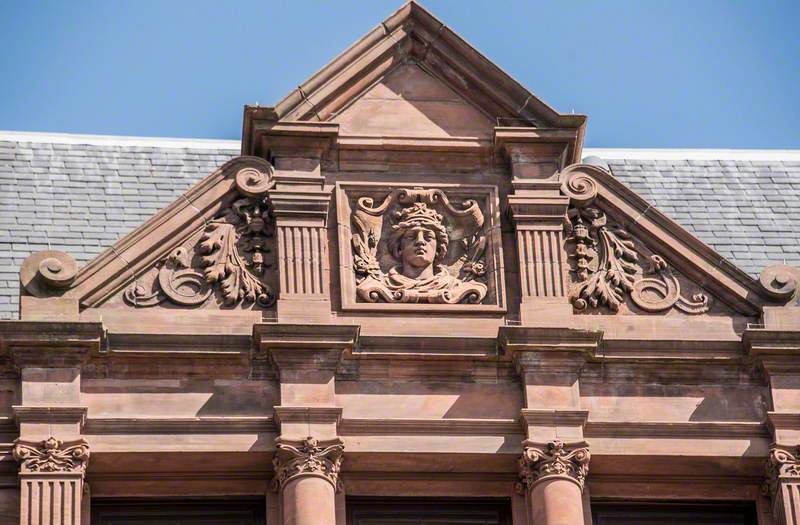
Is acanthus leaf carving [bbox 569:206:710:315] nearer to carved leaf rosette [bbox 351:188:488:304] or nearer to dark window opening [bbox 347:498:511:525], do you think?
carved leaf rosette [bbox 351:188:488:304]

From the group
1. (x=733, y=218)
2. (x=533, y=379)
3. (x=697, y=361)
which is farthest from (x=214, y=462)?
(x=733, y=218)


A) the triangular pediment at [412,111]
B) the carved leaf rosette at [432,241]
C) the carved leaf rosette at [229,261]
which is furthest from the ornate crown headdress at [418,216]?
the carved leaf rosette at [229,261]

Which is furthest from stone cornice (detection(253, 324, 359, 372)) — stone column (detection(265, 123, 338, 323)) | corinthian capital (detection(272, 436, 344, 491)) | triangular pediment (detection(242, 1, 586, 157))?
triangular pediment (detection(242, 1, 586, 157))

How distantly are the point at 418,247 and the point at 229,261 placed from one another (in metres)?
2.34

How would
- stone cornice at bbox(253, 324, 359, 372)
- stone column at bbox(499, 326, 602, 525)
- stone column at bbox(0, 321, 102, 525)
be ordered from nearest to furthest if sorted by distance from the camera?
1. stone column at bbox(0, 321, 102, 525)
2. stone column at bbox(499, 326, 602, 525)
3. stone cornice at bbox(253, 324, 359, 372)

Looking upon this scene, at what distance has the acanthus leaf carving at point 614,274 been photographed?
34625 millimetres

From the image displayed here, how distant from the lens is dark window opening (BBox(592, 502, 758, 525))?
111 ft

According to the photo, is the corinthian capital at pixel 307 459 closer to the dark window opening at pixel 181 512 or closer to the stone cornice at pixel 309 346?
the dark window opening at pixel 181 512

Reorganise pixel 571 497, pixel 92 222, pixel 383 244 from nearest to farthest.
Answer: pixel 571 497
pixel 383 244
pixel 92 222

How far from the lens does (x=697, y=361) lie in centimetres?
3412

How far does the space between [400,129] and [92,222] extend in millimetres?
5032

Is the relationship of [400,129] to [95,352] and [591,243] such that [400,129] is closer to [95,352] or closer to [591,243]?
[591,243]

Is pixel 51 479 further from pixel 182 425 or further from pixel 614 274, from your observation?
pixel 614 274

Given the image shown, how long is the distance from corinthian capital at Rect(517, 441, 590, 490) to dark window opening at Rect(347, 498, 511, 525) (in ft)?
2.04
